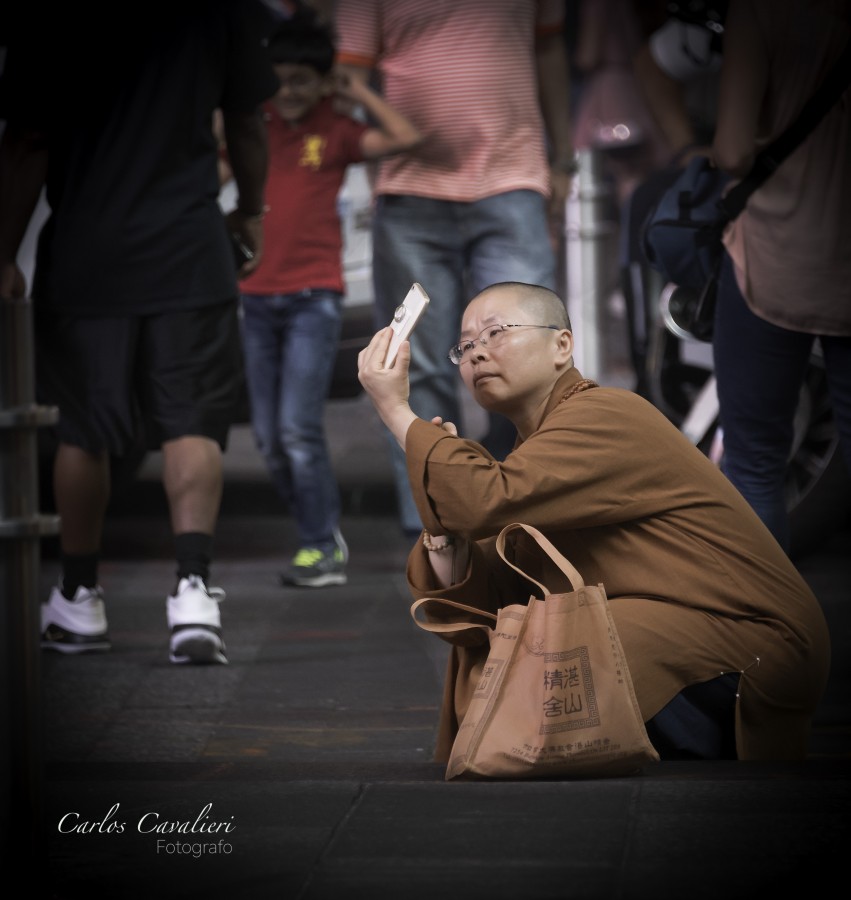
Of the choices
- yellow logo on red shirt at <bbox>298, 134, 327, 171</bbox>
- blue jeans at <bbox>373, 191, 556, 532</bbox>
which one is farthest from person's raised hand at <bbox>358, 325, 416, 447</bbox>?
yellow logo on red shirt at <bbox>298, 134, 327, 171</bbox>

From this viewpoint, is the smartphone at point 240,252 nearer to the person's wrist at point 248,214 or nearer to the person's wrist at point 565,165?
the person's wrist at point 248,214

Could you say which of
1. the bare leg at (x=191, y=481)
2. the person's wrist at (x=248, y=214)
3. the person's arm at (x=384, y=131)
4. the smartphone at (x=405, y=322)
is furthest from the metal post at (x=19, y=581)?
the person's arm at (x=384, y=131)

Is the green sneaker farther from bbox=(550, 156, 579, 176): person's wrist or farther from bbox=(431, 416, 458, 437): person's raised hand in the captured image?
bbox=(431, 416, 458, 437): person's raised hand

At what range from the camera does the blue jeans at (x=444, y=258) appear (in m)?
6.41

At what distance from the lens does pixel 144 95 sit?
17.1ft

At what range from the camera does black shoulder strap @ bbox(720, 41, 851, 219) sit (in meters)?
4.46

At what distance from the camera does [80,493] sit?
5.27 meters

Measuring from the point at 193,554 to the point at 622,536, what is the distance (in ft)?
5.83

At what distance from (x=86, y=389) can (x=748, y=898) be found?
3012 mm

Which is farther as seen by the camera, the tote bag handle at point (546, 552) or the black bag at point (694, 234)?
the black bag at point (694, 234)

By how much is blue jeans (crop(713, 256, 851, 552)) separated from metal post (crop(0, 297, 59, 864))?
2279 millimetres

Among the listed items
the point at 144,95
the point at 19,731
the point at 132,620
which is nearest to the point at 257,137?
the point at 144,95

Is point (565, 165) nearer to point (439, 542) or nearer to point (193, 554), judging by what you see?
point (193, 554)

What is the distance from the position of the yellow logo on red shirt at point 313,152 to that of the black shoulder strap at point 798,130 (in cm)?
214
